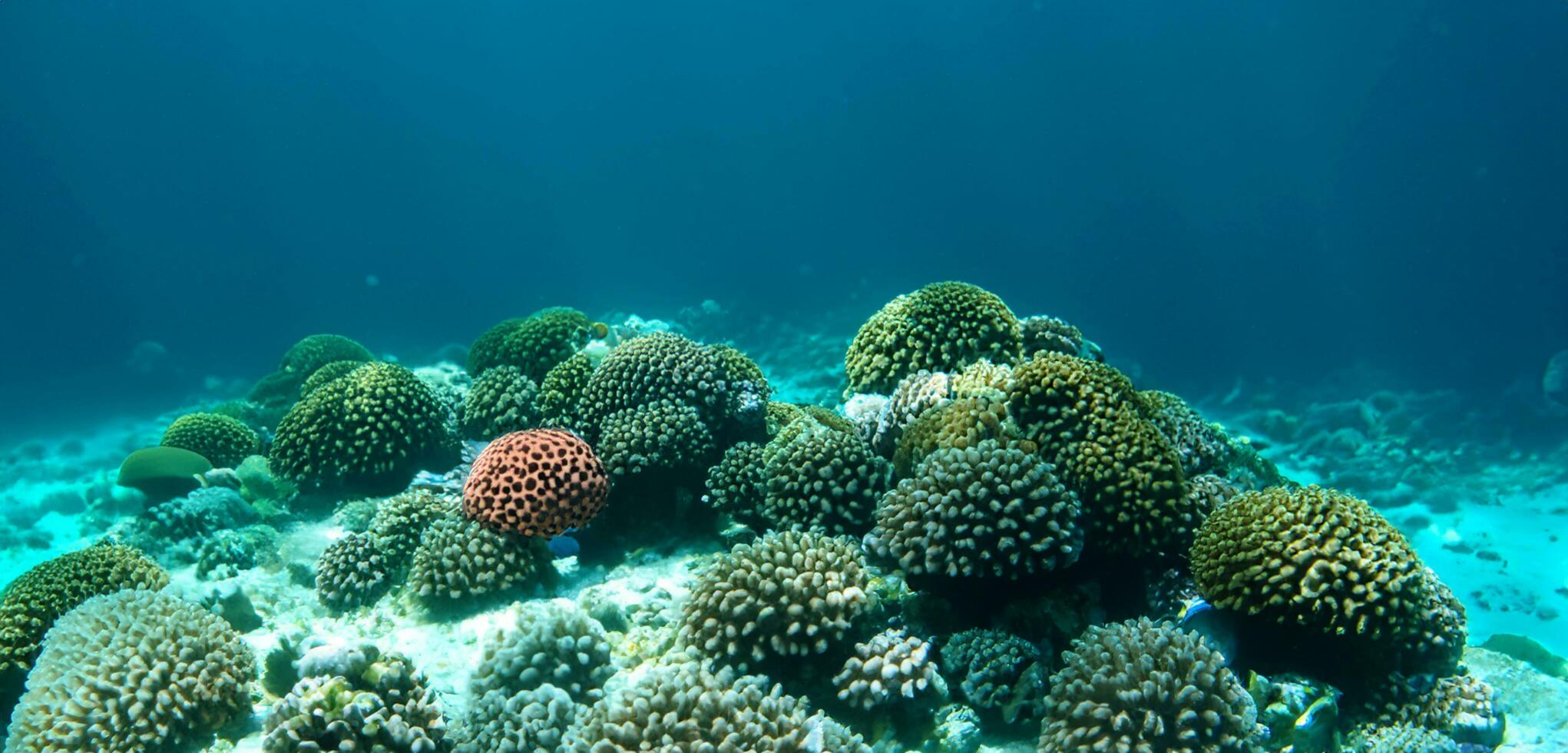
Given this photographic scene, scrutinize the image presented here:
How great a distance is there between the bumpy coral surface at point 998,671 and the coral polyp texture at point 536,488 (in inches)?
136

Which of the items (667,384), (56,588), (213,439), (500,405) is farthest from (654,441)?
(213,439)

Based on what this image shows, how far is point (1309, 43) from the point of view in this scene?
326ft

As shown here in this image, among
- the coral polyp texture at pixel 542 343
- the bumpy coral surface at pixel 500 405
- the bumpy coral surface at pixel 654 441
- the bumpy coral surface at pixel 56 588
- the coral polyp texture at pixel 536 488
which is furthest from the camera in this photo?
the coral polyp texture at pixel 542 343

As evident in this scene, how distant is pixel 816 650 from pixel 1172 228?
113 m

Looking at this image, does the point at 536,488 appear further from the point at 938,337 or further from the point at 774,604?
the point at 938,337

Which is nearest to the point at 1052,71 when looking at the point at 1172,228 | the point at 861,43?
the point at 861,43

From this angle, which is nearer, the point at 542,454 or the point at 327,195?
the point at 542,454

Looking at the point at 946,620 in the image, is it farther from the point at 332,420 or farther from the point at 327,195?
the point at 327,195

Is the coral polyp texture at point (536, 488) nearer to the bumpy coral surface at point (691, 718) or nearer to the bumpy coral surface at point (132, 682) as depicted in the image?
the bumpy coral surface at point (132, 682)

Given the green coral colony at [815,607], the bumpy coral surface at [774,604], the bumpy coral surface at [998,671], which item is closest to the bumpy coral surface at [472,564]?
the green coral colony at [815,607]

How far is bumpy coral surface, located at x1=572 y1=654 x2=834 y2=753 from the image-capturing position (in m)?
3.79

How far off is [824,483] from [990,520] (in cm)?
168

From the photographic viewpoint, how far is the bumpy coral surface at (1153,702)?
13.5 feet

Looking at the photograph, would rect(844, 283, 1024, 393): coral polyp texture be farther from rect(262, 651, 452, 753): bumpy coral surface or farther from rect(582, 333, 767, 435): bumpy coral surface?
rect(262, 651, 452, 753): bumpy coral surface
